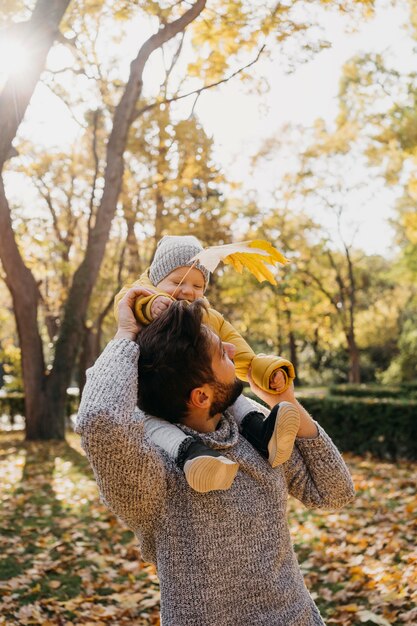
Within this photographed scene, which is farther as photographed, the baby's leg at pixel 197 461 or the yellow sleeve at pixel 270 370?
the yellow sleeve at pixel 270 370

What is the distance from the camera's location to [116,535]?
6.79m

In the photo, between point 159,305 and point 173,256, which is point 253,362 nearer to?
point 159,305

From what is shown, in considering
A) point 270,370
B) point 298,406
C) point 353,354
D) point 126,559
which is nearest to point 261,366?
point 270,370

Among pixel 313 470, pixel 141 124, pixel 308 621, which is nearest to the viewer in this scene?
pixel 308 621

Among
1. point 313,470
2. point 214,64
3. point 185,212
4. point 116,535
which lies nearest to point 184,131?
point 214,64

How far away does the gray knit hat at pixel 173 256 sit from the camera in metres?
2.61

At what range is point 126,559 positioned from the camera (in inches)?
236

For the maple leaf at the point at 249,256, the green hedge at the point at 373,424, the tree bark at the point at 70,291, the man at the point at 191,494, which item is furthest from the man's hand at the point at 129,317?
the green hedge at the point at 373,424

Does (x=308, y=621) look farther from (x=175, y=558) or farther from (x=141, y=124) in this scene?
(x=141, y=124)

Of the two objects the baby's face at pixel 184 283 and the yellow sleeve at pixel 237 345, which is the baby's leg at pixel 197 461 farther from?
the baby's face at pixel 184 283

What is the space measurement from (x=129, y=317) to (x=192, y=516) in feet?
1.88

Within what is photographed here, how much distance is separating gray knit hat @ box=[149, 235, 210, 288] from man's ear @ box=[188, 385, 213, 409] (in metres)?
0.93

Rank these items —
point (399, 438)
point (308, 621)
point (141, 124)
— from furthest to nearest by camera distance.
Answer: point (141, 124)
point (399, 438)
point (308, 621)

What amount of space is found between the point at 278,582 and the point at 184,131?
1234 cm
